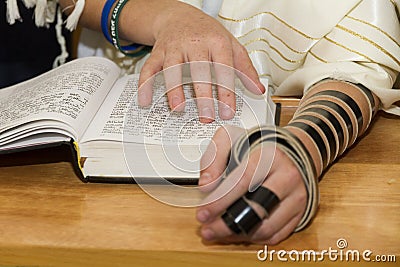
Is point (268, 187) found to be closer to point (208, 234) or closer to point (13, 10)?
point (208, 234)

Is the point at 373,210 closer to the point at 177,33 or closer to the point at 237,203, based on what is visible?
the point at 237,203

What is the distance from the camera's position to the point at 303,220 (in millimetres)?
658

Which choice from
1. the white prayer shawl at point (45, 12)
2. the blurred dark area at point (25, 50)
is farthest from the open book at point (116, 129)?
the blurred dark area at point (25, 50)

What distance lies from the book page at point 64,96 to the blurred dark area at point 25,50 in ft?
2.26

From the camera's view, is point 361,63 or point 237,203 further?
point 361,63

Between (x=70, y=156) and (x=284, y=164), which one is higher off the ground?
(x=284, y=164)

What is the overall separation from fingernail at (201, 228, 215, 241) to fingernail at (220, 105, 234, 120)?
0.20m

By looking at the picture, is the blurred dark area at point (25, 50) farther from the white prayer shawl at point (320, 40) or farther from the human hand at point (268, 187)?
the human hand at point (268, 187)

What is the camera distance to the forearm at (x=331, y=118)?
2.34 ft

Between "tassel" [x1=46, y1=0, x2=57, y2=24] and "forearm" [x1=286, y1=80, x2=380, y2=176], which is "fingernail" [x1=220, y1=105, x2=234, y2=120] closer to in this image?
"forearm" [x1=286, y1=80, x2=380, y2=176]

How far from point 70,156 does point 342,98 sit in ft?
1.04

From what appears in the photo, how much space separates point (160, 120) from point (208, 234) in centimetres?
21

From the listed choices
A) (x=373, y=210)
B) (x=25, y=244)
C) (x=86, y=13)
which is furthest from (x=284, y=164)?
(x=86, y=13)

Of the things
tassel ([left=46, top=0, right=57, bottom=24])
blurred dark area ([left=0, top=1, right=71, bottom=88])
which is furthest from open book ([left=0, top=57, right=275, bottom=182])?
blurred dark area ([left=0, top=1, right=71, bottom=88])
